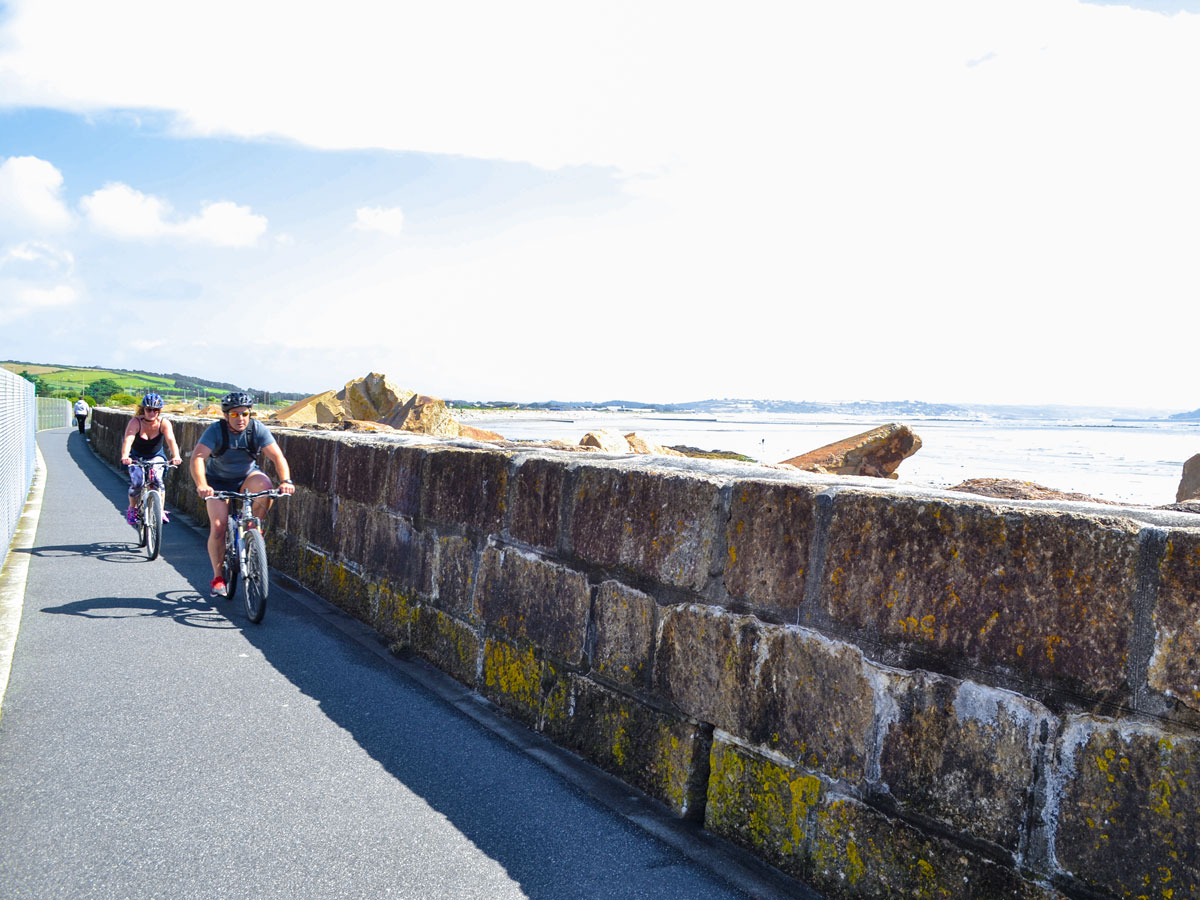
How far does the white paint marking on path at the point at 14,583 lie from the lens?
5.68 m

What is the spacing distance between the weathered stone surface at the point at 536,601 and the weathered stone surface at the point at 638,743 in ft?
0.78

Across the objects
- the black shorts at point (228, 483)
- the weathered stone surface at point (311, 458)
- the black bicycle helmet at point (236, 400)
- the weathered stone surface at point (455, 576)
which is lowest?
the weathered stone surface at point (455, 576)

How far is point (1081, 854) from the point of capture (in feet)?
7.59

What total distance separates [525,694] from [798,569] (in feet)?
6.58

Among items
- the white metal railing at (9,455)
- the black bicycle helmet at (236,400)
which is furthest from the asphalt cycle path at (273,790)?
the white metal railing at (9,455)

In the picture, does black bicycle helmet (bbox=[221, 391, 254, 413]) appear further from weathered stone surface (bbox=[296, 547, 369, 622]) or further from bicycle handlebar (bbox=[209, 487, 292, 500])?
weathered stone surface (bbox=[296, 547, 369, 622])

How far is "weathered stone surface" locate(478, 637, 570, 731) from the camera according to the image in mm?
4371

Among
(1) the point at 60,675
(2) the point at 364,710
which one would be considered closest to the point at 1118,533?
(2) the point at 364,710

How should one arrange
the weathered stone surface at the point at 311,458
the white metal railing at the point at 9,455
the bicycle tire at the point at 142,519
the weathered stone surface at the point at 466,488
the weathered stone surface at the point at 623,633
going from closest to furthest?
the weathered stone surface at the point at 623,633
the weathered stone surface at the point at 466,488
the weathered stone surface at the point at 311,458
the white metal railing at the point at 9,455
the bicycle tire at the point at 142,519

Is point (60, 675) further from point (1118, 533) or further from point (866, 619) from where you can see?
point (1118, 533)

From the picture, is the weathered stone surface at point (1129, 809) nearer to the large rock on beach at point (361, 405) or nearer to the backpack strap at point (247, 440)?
the backpack strap at point (247, 440)

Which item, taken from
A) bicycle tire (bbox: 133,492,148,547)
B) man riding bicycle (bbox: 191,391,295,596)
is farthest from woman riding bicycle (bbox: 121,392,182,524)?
man riding bicycle (bbox: 191,391,295,596)

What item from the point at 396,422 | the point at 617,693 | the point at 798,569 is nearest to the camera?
the point at 798,569

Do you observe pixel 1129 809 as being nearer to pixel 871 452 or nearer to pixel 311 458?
pixel 311 458
